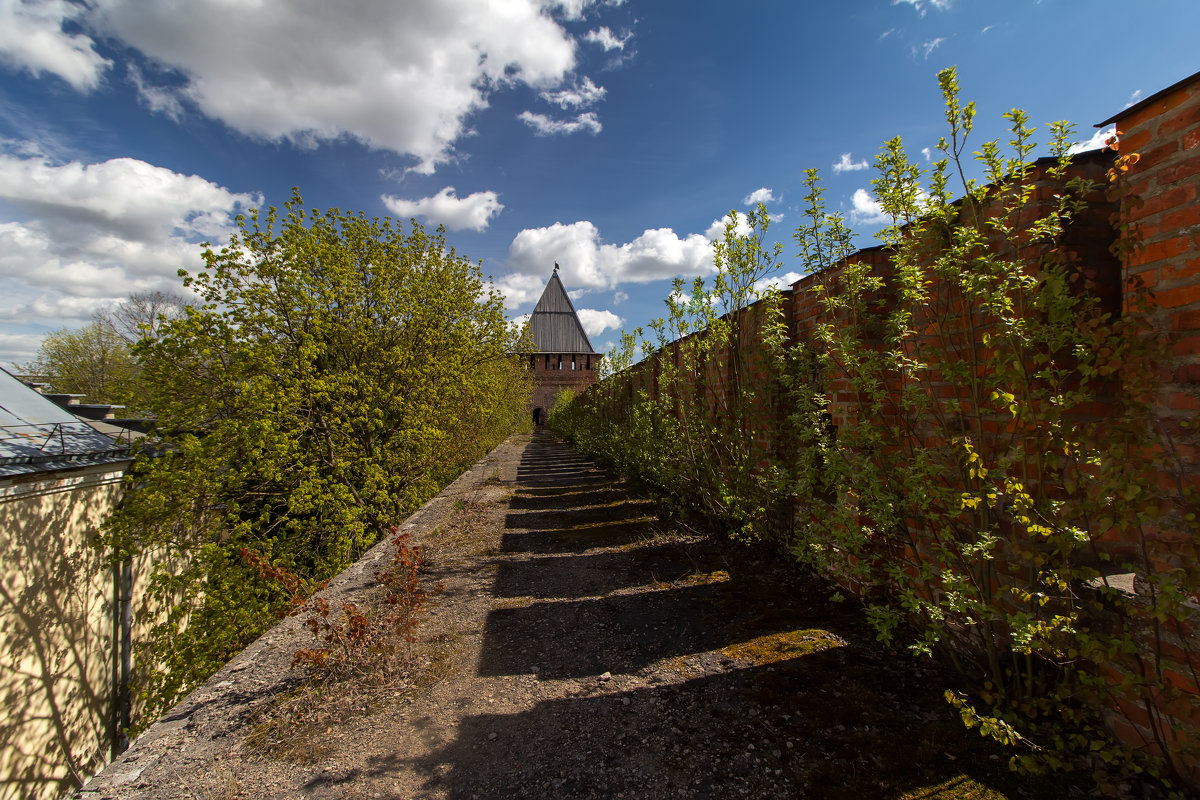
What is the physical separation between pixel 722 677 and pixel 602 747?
2.26ft

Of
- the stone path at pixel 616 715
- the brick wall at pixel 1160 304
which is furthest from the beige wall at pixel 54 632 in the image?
the brick wall at pixel 1160 304

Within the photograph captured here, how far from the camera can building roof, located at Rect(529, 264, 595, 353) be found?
39072 millimetres

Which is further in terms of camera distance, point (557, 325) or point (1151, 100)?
point (557, 325)

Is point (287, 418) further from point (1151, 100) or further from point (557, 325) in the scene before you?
point (557, 325)

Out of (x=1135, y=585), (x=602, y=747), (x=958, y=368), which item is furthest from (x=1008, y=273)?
(x=602, y=747)

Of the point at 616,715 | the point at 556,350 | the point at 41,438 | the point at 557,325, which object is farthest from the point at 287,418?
the point at 557,325

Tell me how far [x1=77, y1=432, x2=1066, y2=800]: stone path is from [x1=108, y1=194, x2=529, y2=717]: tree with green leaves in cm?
250

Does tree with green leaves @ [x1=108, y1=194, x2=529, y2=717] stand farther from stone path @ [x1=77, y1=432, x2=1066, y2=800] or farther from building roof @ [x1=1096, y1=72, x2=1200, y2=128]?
building roof @ [x1=1096, y1=72, x2=1200, y2=128]

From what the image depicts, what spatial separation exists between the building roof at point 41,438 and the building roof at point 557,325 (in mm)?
31398

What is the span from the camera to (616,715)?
2.05m

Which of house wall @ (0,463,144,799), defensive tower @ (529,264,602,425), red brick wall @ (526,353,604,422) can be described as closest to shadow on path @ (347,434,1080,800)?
house wall @ (0,463,144,799)

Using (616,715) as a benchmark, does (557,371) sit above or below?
Result: above

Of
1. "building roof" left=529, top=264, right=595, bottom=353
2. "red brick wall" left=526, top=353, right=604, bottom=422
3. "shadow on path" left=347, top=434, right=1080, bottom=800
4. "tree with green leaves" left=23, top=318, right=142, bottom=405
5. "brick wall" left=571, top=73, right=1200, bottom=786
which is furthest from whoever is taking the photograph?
"building roof" left=529, top=264, right=595, bottom=353

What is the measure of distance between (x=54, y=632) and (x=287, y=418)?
11.5 ft
